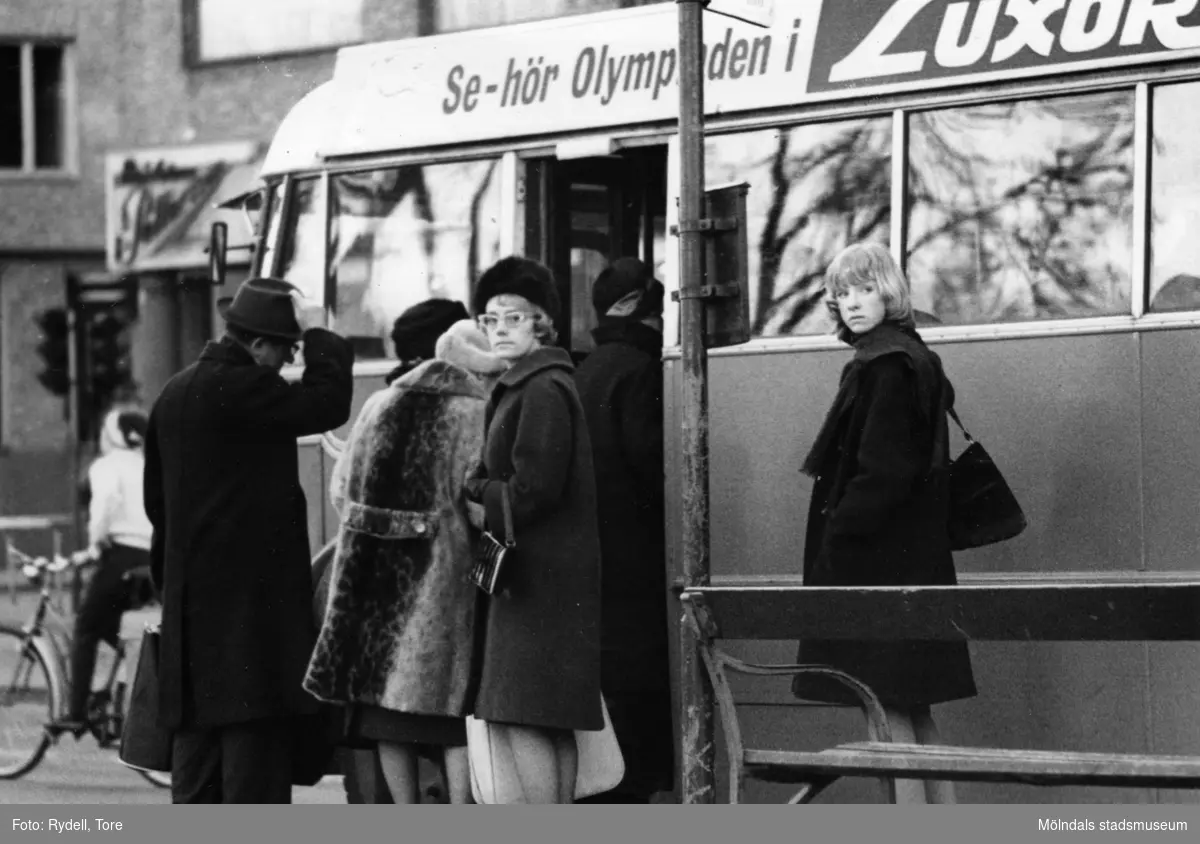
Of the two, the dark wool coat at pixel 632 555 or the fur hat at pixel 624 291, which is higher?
the fur hat at pixel 624 291

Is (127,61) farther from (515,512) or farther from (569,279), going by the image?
(515,512)

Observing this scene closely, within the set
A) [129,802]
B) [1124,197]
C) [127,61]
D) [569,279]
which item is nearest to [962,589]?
[1124,197]

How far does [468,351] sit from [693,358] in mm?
1437

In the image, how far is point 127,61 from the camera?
28562 millimetres

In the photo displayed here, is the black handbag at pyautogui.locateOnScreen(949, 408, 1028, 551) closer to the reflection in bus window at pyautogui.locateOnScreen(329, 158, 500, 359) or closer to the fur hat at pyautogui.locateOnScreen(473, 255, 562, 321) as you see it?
the fur hat at pyautogui.locateOnScreen(473, 255, 562, 321)

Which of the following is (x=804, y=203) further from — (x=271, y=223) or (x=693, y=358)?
(x=271, y=223)

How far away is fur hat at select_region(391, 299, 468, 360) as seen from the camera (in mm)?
8234

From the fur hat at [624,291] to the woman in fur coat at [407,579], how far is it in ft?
2.80

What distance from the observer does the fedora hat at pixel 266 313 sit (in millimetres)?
7633

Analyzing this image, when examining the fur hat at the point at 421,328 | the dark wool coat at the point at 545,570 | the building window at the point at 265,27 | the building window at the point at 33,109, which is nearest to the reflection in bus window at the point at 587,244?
the fur hat at the point at 421,328

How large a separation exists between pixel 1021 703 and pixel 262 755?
7.75 feet

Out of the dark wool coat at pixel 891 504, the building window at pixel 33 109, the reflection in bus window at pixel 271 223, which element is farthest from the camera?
the building window at pixel 33 109

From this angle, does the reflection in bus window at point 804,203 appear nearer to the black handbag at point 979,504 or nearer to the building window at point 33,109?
the black handbag at point 979,504

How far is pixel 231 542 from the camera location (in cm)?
749
